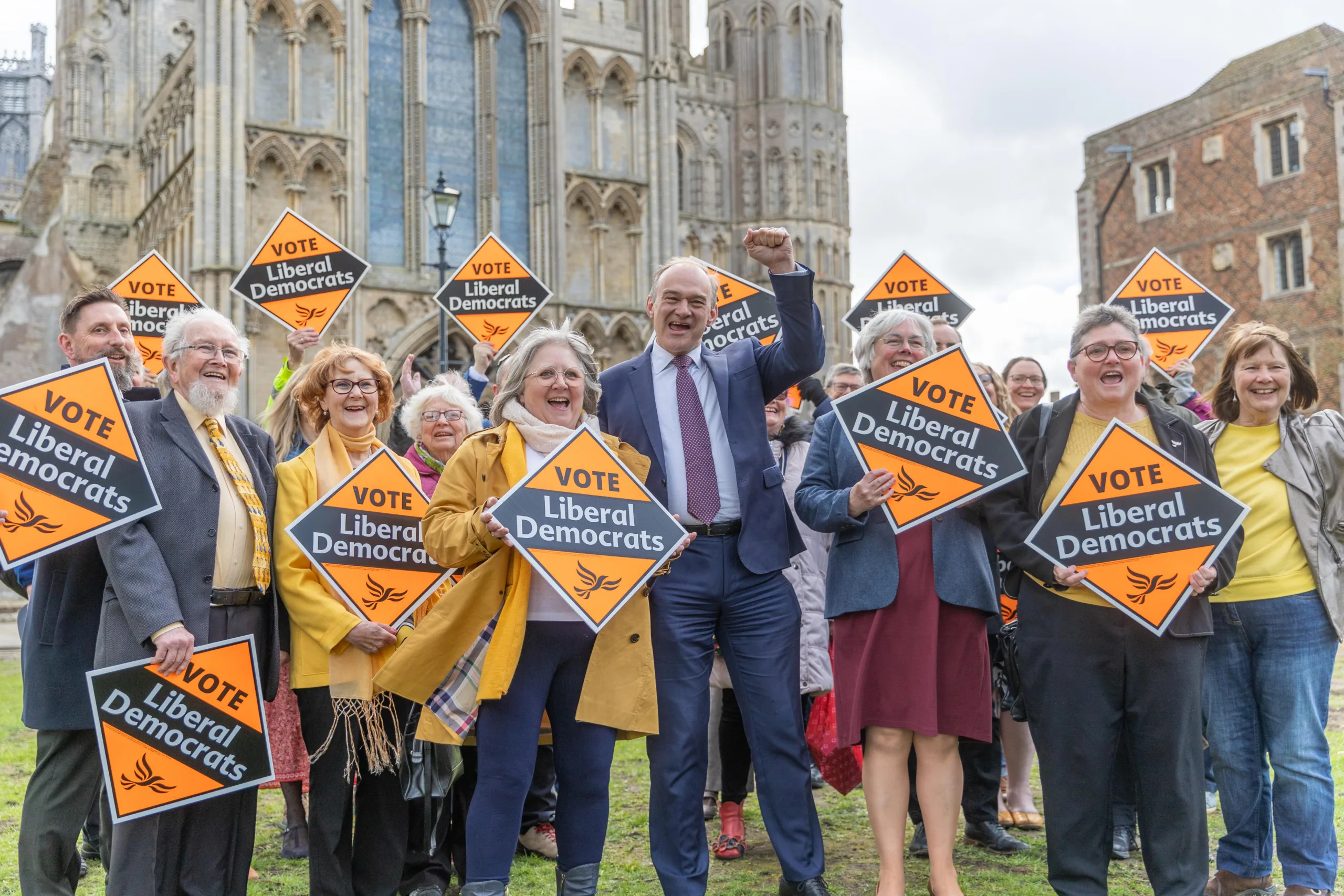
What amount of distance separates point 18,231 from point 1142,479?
41586mm

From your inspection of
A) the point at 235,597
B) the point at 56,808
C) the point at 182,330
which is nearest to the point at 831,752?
the point at 235,597

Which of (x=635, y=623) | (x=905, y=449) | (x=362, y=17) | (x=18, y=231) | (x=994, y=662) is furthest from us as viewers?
(x=18, y=231)

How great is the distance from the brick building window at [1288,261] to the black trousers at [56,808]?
92.4ft

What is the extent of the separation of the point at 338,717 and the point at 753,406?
72.6 inches

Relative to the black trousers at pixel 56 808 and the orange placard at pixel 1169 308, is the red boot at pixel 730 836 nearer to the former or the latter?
the black trousers at pixel 56 808

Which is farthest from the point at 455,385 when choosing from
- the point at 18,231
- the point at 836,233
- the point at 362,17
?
the point at 18,231

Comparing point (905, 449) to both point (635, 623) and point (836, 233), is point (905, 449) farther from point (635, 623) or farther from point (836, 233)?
point (836, 233)

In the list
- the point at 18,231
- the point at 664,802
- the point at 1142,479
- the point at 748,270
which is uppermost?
the point at 18,231

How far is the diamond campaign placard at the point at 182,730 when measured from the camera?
3.67 m

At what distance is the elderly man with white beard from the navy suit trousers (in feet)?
4.50

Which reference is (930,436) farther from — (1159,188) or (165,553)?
(1159,188)

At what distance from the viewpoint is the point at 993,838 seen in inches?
204

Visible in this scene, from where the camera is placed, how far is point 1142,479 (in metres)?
3.99

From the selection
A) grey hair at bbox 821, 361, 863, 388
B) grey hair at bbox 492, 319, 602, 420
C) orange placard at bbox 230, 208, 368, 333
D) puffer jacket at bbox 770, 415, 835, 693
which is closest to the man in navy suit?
grey hair at bbox 492, 319, 602, 420
